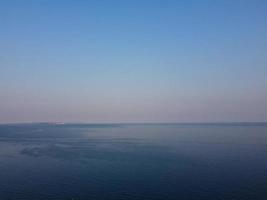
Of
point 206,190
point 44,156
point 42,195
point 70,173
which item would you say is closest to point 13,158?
point 44,156


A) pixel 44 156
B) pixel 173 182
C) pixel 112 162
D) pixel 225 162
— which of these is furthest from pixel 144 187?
pixel 44 156

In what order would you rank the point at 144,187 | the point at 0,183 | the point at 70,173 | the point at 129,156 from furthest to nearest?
the point at 129,156, the point at 70,173, the point at 0,183, the point at 144,187

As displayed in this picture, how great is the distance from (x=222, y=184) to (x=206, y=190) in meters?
4.75

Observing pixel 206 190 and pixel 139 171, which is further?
pixel 139 171

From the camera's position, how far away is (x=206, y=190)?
140ft

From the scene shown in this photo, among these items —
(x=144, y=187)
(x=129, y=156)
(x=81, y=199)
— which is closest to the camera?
(x=81, y=199)

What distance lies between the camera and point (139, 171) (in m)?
56.9

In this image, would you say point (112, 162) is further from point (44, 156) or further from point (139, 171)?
point (44, 156)

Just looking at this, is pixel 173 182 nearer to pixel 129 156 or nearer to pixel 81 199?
pixel 81 199

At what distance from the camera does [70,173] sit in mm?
55781

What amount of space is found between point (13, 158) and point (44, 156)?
7.53 meters

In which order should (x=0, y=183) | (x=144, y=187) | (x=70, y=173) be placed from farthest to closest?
(x=70, y=173)
(x=0, y=183)
(x=144, y=187)

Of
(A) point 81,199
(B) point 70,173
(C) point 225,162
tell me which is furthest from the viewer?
(C) point 225,162

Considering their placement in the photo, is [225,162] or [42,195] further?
[225,162]
